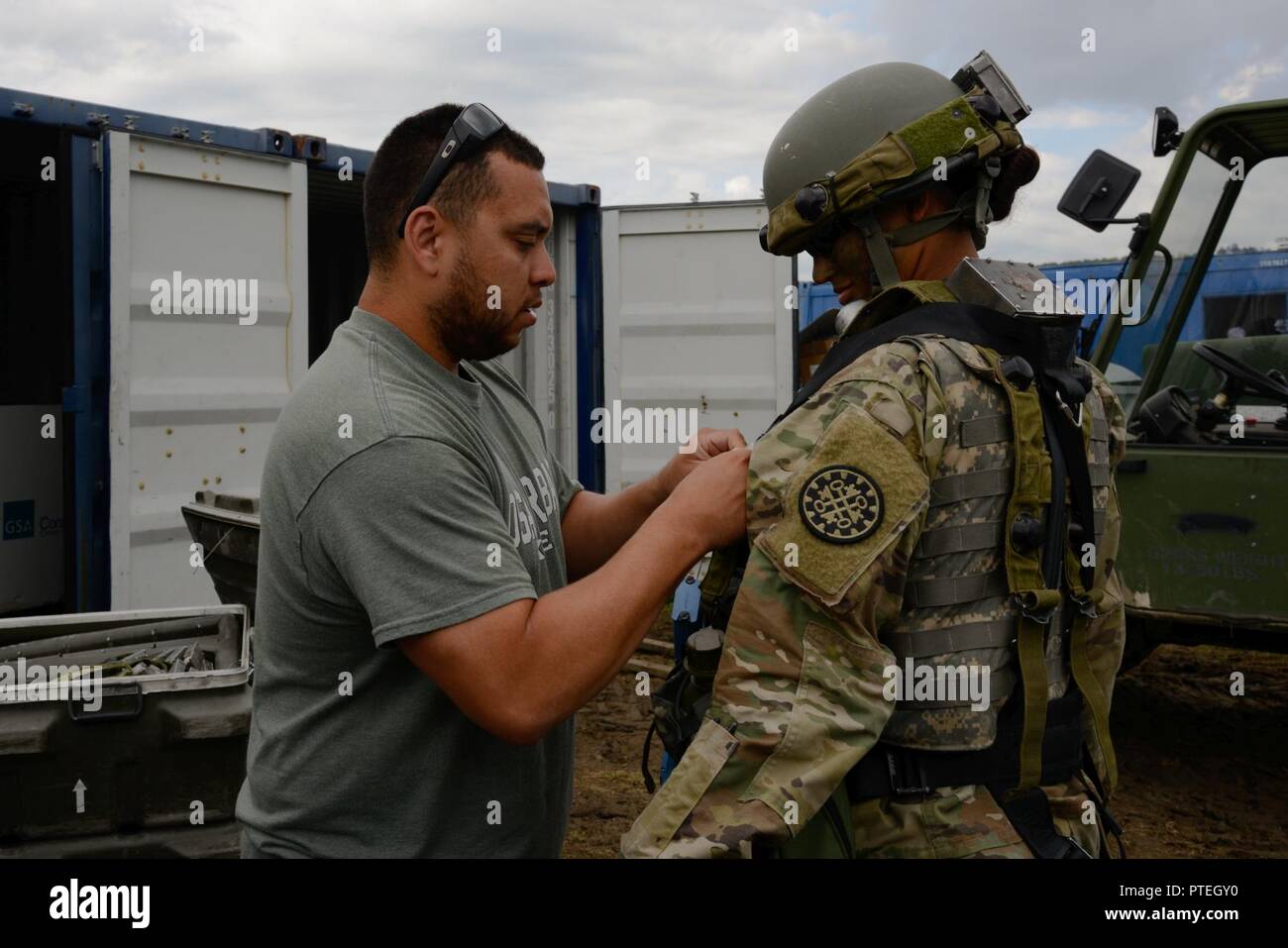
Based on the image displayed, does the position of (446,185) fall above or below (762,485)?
above

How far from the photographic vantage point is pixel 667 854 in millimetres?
1766

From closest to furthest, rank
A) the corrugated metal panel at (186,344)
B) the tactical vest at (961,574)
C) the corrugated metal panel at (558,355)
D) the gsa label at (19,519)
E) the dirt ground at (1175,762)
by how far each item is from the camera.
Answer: the tactical vest at (961,574)
the dirt ground at (1175,762)
the corrugated metal panel at (186,344)
the gsa label at (19,519)
the corrugated metal panel at (558,355)

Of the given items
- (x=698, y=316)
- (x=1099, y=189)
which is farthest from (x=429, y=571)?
(x=698, y=316)

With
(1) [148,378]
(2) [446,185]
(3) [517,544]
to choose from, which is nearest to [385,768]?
(3) [517,544]

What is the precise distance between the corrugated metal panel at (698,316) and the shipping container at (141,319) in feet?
6.72

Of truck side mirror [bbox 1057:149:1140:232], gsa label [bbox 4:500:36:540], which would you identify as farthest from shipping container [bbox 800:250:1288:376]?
gsa label [bbox 4:500:36:540]

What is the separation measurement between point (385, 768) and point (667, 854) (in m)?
0.51

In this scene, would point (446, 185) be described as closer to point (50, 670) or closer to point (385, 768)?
point (385, 768)

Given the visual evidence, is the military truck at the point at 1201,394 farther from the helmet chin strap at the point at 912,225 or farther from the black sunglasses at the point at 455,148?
the black sunglasses at the point at 455,148

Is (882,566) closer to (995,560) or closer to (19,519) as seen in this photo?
(995,560)

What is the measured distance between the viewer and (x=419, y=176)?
211cm

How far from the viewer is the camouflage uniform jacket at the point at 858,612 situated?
1.78 m

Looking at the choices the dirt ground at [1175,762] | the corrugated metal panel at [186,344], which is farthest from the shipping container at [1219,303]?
the corrugated metal panel at [186,344]

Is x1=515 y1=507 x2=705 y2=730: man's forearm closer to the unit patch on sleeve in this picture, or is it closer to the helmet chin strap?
the unit patch on sleeve
